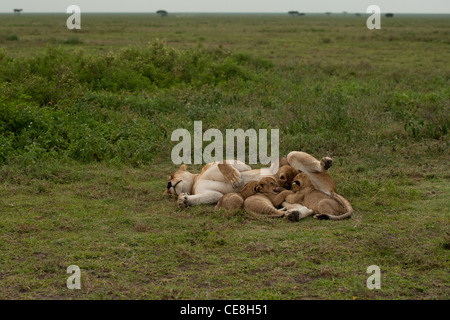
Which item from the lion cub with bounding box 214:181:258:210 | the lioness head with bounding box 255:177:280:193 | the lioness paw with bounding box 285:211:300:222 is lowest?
the lioness paw with bounding box 285:211:300:222

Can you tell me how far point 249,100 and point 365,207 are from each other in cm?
589

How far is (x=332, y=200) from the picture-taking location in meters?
5.84

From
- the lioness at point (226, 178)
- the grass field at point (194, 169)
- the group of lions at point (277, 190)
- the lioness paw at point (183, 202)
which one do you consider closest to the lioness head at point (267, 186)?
the group of lions at point (277, 190)

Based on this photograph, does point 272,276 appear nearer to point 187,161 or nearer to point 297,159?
point 297,159

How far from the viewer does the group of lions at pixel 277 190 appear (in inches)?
229

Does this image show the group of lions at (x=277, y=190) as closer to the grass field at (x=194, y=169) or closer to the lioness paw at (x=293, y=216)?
the lioness paw at (x=293, y=216)

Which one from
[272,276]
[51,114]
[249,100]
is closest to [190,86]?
[249,100]

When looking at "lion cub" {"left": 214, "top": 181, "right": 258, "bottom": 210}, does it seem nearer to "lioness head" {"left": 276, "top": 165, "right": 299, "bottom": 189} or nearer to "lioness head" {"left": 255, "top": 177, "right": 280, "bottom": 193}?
"lioness head" {"left": 255, "top": 177, "right": 280, "bottom": 193}

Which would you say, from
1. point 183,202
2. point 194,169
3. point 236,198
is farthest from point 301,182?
point 194,169

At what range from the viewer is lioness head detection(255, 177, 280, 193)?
236 inches

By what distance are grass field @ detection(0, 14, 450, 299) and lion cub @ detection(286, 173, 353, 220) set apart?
155mm

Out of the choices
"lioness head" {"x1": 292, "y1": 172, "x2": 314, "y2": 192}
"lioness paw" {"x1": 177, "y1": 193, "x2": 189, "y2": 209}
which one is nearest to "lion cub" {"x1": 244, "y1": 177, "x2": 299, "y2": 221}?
"lioness head" {"x1": 292, "y1": 172, "x2": 314, "y2": 192}

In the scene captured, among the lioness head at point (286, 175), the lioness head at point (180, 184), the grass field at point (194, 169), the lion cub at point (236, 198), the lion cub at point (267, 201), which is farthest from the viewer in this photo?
the lioness head at point (180, 184)

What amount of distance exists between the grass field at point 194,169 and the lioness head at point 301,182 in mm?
437
